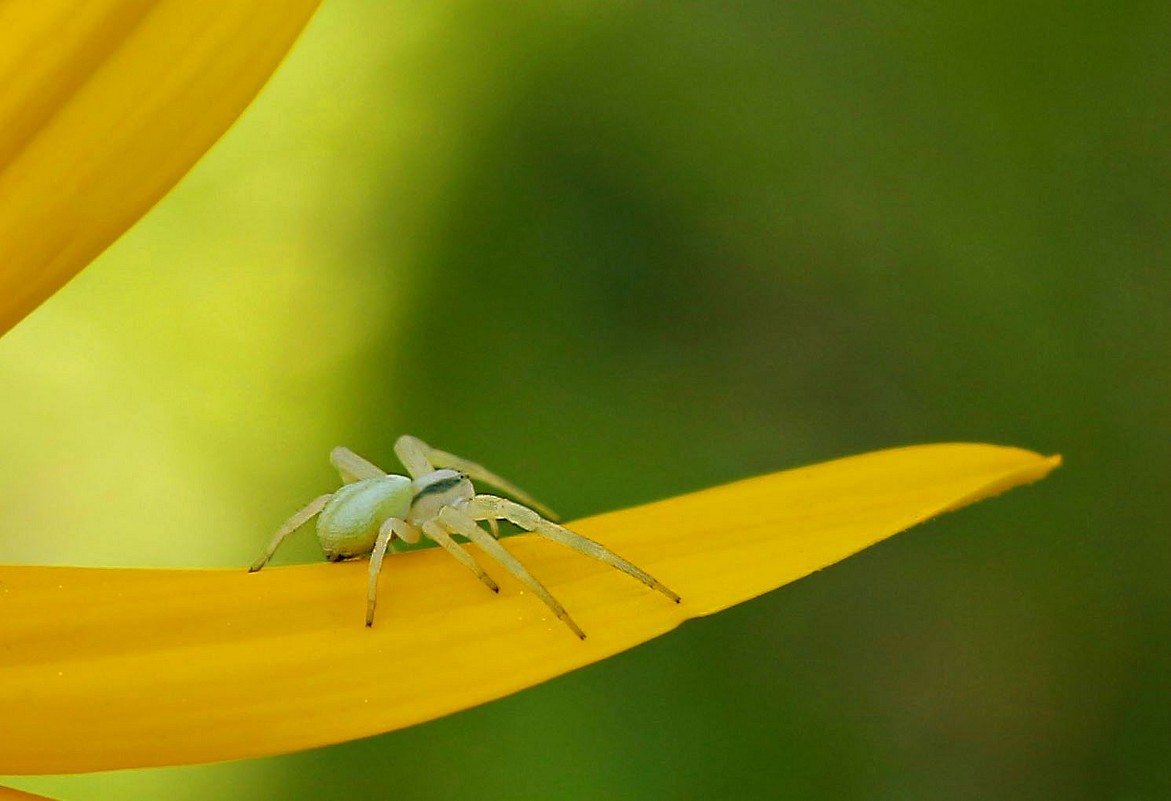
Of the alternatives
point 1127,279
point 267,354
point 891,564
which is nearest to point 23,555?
point 267,354

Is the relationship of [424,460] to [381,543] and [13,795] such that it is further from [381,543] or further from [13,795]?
[13,795]

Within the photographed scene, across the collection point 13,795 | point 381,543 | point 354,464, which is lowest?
point 13,795

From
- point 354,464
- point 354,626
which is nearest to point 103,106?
point 354,626

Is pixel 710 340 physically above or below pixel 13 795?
above

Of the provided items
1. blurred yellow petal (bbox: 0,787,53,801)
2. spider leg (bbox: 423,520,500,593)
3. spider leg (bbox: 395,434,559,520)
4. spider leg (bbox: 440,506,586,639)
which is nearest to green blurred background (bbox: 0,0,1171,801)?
spider leg (bbox: 395,434,559,520)

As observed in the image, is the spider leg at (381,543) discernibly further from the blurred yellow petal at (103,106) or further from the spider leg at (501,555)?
the blurred yellow petal at (103,106)

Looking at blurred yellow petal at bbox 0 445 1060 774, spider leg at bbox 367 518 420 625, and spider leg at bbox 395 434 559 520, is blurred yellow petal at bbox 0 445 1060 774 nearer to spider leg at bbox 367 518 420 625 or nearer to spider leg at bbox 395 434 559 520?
spider leg at bbox 367 518 420 625
